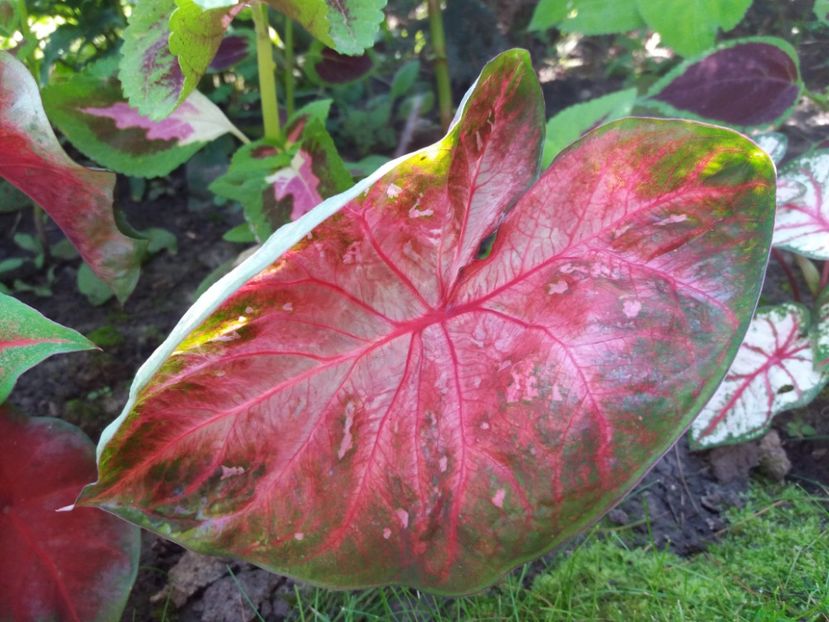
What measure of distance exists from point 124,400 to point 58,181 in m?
0.41

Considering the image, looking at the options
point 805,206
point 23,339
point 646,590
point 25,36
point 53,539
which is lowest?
point 646,590

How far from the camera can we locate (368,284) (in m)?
0.68

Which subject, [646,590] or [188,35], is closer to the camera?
[188,35]

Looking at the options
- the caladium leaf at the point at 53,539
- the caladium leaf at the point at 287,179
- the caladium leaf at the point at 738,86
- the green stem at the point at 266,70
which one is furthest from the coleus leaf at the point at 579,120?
the caladium leaf at the point at 53,539

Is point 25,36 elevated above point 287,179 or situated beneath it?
elevated above

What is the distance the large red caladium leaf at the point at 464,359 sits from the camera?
0.61 m

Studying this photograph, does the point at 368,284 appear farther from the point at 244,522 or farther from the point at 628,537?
the point at 628,537

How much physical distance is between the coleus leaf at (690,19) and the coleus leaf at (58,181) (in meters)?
0.81

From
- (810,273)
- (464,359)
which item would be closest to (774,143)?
(810,273)

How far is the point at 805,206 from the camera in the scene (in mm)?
992

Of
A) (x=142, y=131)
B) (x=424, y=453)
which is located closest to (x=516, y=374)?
(x=424, y=453)

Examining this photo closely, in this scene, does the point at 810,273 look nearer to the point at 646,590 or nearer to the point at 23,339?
the point at 646,590

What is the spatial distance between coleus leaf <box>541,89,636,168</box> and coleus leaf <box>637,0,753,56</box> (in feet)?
0.66

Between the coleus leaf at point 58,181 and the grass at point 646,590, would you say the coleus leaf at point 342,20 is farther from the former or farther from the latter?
the grass at point 646,590
